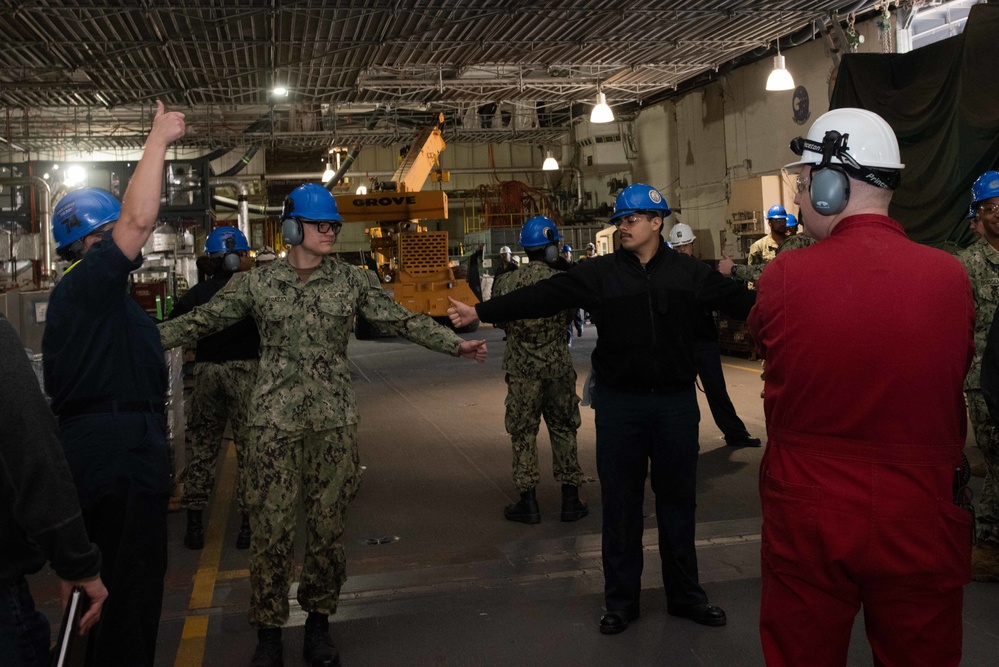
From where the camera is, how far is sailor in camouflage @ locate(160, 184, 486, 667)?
438 cm

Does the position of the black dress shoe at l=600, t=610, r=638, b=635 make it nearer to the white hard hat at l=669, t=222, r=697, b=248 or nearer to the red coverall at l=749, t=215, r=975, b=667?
the red coverall at l=749, t=215, r=975, b=667

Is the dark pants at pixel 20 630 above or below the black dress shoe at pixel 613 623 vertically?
above

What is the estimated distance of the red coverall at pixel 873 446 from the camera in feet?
8.18

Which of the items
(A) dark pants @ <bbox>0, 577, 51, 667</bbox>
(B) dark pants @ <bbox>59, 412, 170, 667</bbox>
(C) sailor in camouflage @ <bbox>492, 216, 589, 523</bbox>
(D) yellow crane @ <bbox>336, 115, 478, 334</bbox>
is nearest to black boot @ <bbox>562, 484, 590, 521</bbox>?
(C) sailor in camouflage @ <bbox>492, 216, 589, 523</bbox>

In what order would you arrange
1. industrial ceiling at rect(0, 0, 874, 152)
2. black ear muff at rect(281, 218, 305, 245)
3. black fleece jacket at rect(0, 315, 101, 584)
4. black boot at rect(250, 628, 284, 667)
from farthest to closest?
industrial ceiling at rect(0, 0, 874, 152) < black ear muff at rect(281, 218, 305, 245) < black boot at rect(250, 628, 284, 667) < black fleece jacket at rect(0, 315, 101, 584)

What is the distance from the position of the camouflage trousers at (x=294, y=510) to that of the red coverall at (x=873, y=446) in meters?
2.39

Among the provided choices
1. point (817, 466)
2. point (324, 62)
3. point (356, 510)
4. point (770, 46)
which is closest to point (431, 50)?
point (324, 62)

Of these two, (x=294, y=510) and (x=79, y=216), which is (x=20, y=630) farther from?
(x=294, y=510)

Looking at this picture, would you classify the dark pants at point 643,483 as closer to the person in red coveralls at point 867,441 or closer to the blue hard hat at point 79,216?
the person in red coveralls at point 867,441

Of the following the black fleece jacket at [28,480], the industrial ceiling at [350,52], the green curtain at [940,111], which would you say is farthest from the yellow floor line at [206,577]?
the industrial ceiling at [350,52]

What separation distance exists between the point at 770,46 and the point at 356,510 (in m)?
15.0

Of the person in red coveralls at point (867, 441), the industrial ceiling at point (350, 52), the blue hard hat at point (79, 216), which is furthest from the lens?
the industrial ceiling at point (350, 52)

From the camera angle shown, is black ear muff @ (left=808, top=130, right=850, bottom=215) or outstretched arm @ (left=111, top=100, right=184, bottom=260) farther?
outstretched arm @ (left=111, top=100, right=184, bottom=260)

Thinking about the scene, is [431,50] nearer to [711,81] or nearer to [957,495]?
[711,81]
